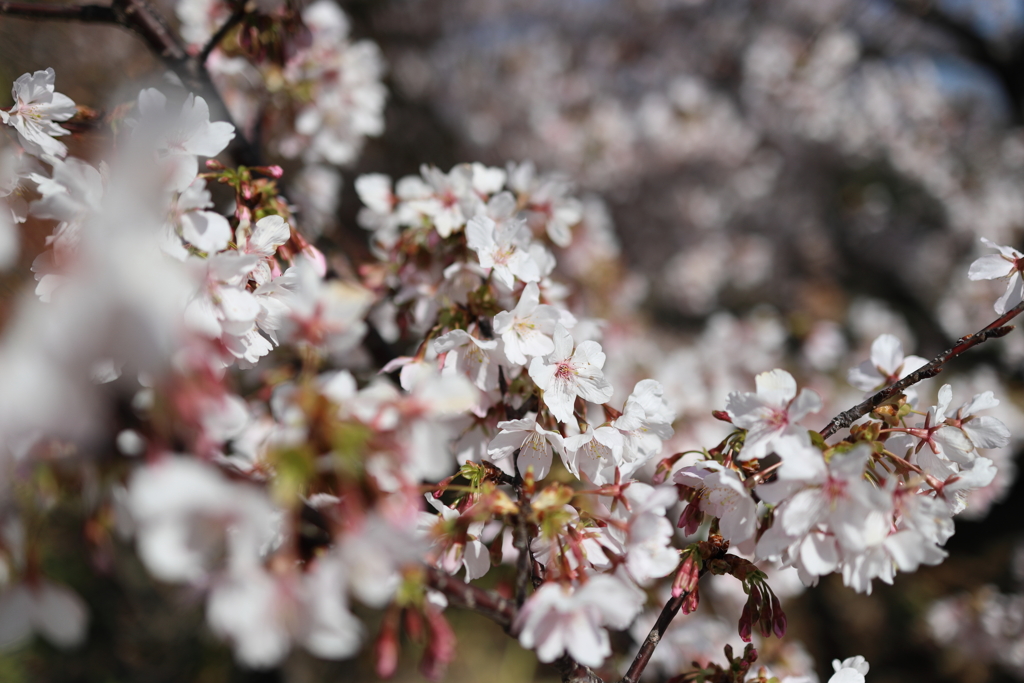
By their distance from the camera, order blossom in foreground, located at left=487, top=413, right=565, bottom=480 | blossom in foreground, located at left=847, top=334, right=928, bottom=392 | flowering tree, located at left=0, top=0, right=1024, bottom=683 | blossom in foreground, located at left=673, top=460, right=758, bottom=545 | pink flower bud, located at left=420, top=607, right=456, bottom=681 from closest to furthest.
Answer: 1. flowering tree, located at left=0, top=0, right=1024, bottom=683
2. pink flower bud, located at left=420, top=607, right=456, bottom=681
3. blossom in foreground, located at left=673, top=460, right=758, bottom=545
4. blossom in foreground, located at left=487, top=413, right=565, bottom=480
5. blossom in foreground, located at left=847, top=334, right=928, bottom=392

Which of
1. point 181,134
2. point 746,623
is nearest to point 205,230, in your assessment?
point 181,134

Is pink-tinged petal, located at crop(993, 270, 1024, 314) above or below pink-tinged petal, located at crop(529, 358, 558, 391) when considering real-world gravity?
above

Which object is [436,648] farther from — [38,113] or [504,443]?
[38,113]

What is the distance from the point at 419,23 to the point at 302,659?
17.9ft

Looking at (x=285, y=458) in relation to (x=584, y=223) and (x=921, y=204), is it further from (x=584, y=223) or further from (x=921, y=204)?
(x=921, y=204)

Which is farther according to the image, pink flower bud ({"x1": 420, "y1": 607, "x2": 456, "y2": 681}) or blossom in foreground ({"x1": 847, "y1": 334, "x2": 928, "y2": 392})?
blossom in foreground ({"x1": 847, "y1": 334, "x2": 928, "y2": 392})

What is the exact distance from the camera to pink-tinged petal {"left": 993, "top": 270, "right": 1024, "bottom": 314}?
3.31ft

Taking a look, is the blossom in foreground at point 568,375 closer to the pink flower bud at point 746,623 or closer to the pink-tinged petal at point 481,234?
the pink-tinged petal at point 481,234

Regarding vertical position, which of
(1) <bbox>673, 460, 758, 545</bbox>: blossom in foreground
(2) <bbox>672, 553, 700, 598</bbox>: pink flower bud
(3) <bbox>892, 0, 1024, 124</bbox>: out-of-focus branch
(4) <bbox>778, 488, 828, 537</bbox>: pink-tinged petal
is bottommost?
(2) <bbox>672, 553, 700, 598</bbox>: pink flower bud

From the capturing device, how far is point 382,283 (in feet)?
4.67

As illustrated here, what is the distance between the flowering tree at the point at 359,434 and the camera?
0.55 m

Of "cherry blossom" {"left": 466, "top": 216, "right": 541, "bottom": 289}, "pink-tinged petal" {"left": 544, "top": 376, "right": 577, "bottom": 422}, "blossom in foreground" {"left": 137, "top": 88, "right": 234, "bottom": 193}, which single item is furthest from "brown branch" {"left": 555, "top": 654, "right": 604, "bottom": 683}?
"blossom in foreground" {"left": 137, "top": 88, "right": 234, "bottom": 193}

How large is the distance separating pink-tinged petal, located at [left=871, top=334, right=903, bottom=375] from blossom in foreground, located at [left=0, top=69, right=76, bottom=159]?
1.62m

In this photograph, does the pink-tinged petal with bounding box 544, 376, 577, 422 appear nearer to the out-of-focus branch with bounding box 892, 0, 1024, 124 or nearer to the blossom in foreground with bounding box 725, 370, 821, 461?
the blossom in foreground with bounding box 725, 370, 821, 461
